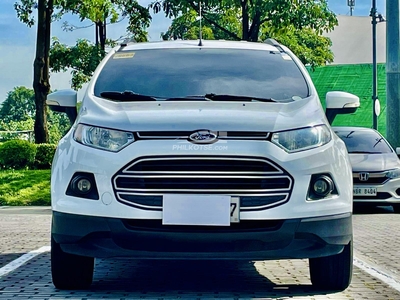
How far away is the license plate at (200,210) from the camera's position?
5.46 m

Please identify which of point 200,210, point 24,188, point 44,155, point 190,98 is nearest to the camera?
point 200,210

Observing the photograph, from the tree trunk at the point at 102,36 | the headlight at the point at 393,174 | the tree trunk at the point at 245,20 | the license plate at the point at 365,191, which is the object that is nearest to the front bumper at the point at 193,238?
the license plate at the point at 365,191

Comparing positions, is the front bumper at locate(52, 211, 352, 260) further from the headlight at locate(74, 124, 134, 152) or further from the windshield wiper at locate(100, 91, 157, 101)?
the windshield wiper at locate(100, 91, 157, 101)

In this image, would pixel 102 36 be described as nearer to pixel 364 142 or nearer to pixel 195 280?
pixel 364 142

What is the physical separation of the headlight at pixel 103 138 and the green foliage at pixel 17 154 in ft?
58.9

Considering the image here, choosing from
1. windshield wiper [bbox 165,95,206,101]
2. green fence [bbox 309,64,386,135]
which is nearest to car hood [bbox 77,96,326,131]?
windshield wiper [bbox 165,95,206,101]

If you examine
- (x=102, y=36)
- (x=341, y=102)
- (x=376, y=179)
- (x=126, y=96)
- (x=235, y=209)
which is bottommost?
(x=376, y=179)

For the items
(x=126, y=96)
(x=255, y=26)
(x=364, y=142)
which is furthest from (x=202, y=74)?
(x=255, y=26)

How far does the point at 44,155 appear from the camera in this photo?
24312mm

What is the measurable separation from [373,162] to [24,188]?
8430mm

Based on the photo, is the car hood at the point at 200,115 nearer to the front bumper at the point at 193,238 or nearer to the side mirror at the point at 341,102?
the side mirror at the point at 341,102

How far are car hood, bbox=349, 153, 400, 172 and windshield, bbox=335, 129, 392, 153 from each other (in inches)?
11.0

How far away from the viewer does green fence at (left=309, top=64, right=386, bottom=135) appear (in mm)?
58281

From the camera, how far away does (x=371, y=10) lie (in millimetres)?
35406
